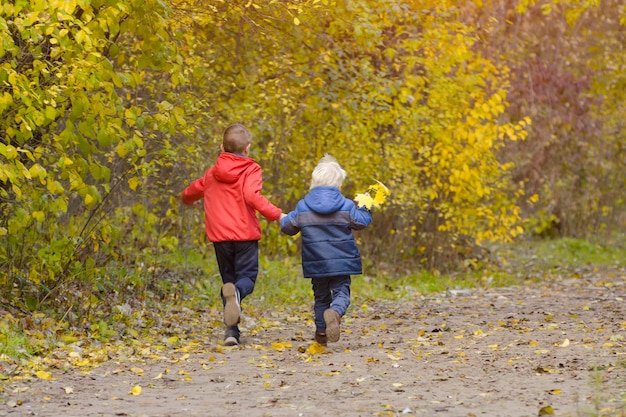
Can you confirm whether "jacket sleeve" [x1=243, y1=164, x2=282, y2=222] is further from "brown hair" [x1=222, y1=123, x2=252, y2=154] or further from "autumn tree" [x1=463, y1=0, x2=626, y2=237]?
"autumn tree" [x1=463, y1=0, x2=626, y2=237]

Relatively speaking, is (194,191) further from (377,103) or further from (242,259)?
(377,103)

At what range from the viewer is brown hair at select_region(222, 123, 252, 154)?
309 inches

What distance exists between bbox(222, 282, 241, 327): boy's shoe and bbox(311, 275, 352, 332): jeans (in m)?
0.61

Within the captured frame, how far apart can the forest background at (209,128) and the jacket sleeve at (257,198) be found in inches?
28.2

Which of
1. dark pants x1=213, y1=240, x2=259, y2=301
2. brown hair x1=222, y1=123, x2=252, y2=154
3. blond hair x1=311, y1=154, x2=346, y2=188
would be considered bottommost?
dark pants x1=213, y1=240, x2=259, y2=301

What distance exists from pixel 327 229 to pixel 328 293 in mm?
567

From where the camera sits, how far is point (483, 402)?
5359 millimetres

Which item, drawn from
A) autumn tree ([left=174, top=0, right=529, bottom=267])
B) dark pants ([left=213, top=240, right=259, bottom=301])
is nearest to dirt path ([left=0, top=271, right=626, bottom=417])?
dark pants ([left=213, top=240, right=259, bottom=301])

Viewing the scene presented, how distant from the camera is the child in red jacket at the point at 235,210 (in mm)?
7770

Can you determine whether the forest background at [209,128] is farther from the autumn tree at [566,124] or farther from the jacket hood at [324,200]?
the jacket hood at [324,200]

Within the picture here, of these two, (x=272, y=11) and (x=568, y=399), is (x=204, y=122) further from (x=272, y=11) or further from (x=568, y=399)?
(x=568, y=399)

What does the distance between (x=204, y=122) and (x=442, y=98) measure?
13.1 ft

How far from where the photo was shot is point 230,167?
7.77 metres

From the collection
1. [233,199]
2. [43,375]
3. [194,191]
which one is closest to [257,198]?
[233,199]
